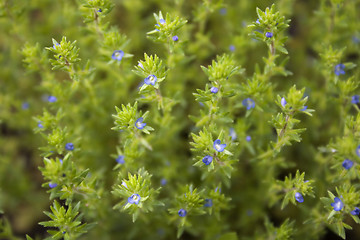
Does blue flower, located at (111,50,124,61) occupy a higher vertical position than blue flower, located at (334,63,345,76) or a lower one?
higher

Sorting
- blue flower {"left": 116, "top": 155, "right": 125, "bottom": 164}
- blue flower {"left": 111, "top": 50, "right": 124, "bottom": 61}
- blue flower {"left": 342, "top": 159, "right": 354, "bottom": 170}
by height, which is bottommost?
blue flower {"left": 342, "top": 159, "right": 354, "bottom": 170}

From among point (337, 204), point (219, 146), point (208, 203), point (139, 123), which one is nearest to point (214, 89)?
point (219, 146)

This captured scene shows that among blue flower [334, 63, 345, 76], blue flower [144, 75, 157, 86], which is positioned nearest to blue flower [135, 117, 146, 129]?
blue flower [144, 75, 157, 86]

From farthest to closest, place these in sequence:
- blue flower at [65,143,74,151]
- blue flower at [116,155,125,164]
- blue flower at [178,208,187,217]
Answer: blue flower at [116,155,125,164], blue flower at [65,143,74,151], blue flower at [178,208,187,217]

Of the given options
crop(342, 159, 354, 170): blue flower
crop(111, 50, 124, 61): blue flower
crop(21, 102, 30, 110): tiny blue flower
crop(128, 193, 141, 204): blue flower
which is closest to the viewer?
crop(128, 193, 141, 204): blue flower

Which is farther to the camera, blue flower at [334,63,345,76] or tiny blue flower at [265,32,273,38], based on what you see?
blue flower at [334,63,345,76]

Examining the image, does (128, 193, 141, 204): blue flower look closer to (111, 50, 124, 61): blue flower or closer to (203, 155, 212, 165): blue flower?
(203, 155, 212, 165): blue flower

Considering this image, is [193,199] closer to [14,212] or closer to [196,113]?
[196,113]

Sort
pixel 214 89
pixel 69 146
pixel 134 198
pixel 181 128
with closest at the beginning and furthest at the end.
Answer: pixel 134 198, pixel 214 89, pixel 69 146, pixel 181 128

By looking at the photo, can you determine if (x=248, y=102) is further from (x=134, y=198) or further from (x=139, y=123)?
(x=134, y=198)

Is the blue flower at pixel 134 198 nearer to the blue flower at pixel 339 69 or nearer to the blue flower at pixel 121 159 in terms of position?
the blue flower at pixel 121 159
